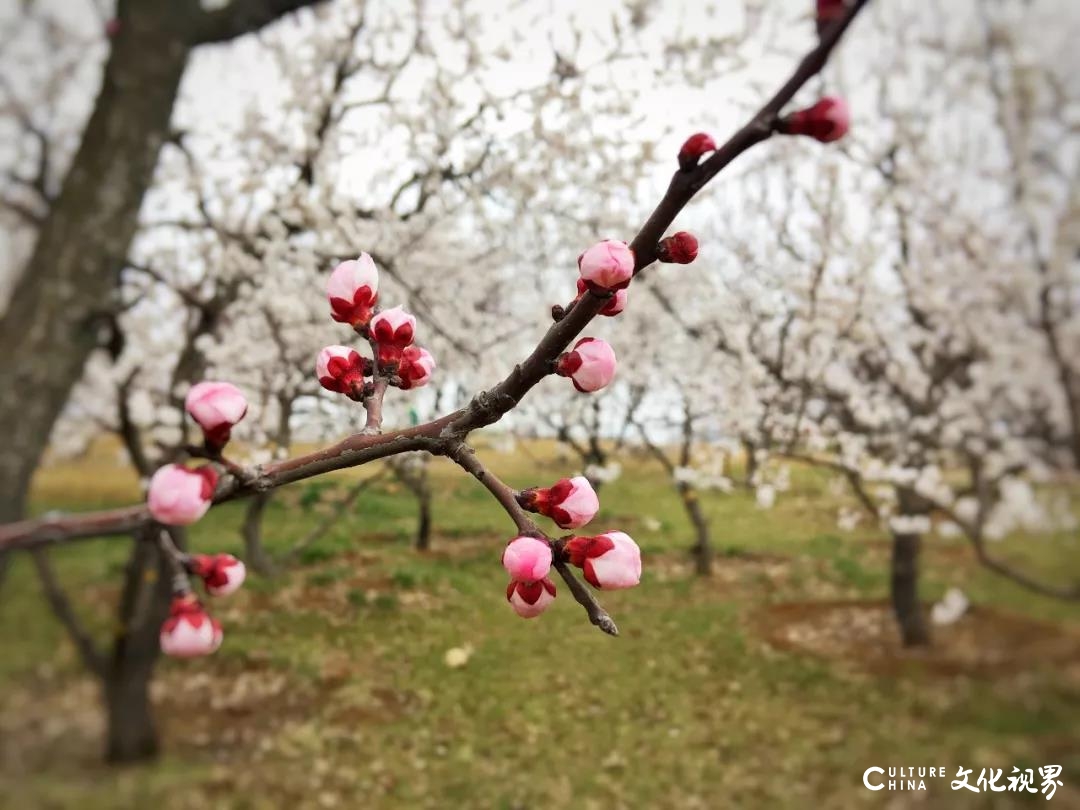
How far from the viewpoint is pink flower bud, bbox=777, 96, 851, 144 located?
21 cm

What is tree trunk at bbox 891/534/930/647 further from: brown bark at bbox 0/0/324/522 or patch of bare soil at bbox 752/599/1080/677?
brown bark at bbox 0/0/324/522

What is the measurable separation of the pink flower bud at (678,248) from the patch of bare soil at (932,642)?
4.72ft

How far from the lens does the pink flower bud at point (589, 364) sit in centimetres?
28

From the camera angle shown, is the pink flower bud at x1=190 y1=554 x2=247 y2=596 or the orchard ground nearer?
the pink flower bud at x1=190 y1=554 x2=247 y2=596

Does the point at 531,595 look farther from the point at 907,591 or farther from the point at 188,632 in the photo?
the point at 907,591

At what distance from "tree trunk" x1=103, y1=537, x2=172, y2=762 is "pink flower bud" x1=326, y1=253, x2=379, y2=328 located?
53.9 inches

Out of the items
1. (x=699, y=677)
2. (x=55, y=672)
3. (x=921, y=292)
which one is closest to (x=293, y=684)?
(x=55, y=672)

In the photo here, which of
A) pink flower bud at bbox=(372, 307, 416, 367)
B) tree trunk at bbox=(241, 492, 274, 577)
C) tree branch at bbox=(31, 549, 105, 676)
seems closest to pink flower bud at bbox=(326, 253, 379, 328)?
pink flower bud at bbox=(372, 307, 416, 367)

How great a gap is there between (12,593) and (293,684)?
65 cm

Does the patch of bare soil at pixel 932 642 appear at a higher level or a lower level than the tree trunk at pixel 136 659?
higher

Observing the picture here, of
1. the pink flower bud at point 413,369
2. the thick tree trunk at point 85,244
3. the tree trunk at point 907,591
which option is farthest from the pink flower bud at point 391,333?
the tree trunk at point 907,591

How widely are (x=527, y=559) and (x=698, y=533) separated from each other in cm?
149

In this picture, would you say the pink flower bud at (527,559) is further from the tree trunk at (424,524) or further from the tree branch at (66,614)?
the tree branch at (66,614)

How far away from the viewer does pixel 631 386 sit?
1960 mm
